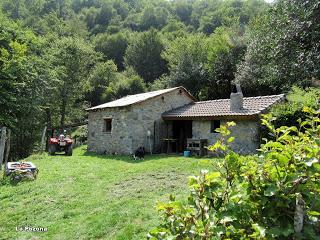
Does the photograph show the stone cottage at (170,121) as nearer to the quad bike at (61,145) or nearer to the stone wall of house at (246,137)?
the stone wall of house at (246,137)

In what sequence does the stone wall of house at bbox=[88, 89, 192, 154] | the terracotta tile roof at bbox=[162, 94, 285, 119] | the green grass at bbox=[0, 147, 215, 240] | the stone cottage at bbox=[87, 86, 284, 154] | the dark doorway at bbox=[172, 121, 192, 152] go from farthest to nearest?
the dark doorway at bbox=[172, 121, 192, 152] < the stone wall of house at bbox=[88, 89, 192, 154] < the terracotta tile roof at bbox=[162, 94, 285, 119] < the stone cottage at bbox=[87, 86, 284, 154] < the green grass at bbox=[0, 147, 215, 240]

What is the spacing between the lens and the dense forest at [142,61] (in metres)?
13.3

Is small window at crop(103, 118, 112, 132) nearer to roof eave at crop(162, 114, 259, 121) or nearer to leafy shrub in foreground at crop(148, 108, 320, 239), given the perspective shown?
roof eave at crop(162, 114, 259, 121)

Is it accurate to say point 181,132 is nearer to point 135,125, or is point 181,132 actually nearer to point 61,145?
point 135,125

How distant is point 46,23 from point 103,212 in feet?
162

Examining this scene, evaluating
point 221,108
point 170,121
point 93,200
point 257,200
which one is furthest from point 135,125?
point 257,200

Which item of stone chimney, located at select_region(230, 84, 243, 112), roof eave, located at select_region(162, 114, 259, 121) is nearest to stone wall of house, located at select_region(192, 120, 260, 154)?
roof eave, located at select_region(162, 114, 259, 121)

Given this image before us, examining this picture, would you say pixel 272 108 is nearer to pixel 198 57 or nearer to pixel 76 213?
pixel 76 213

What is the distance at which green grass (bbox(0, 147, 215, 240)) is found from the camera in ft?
23.6

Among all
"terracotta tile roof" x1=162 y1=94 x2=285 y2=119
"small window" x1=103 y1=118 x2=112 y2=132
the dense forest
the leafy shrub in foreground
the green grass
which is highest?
the dense forest

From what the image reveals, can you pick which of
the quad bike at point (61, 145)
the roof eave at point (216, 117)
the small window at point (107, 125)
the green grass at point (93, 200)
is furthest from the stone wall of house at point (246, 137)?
the quad bike at point (61, 145)

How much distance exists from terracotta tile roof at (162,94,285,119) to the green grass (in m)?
4.06

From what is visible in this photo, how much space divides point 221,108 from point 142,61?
32.8m

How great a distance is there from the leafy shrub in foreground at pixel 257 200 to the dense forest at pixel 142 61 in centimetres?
1067
